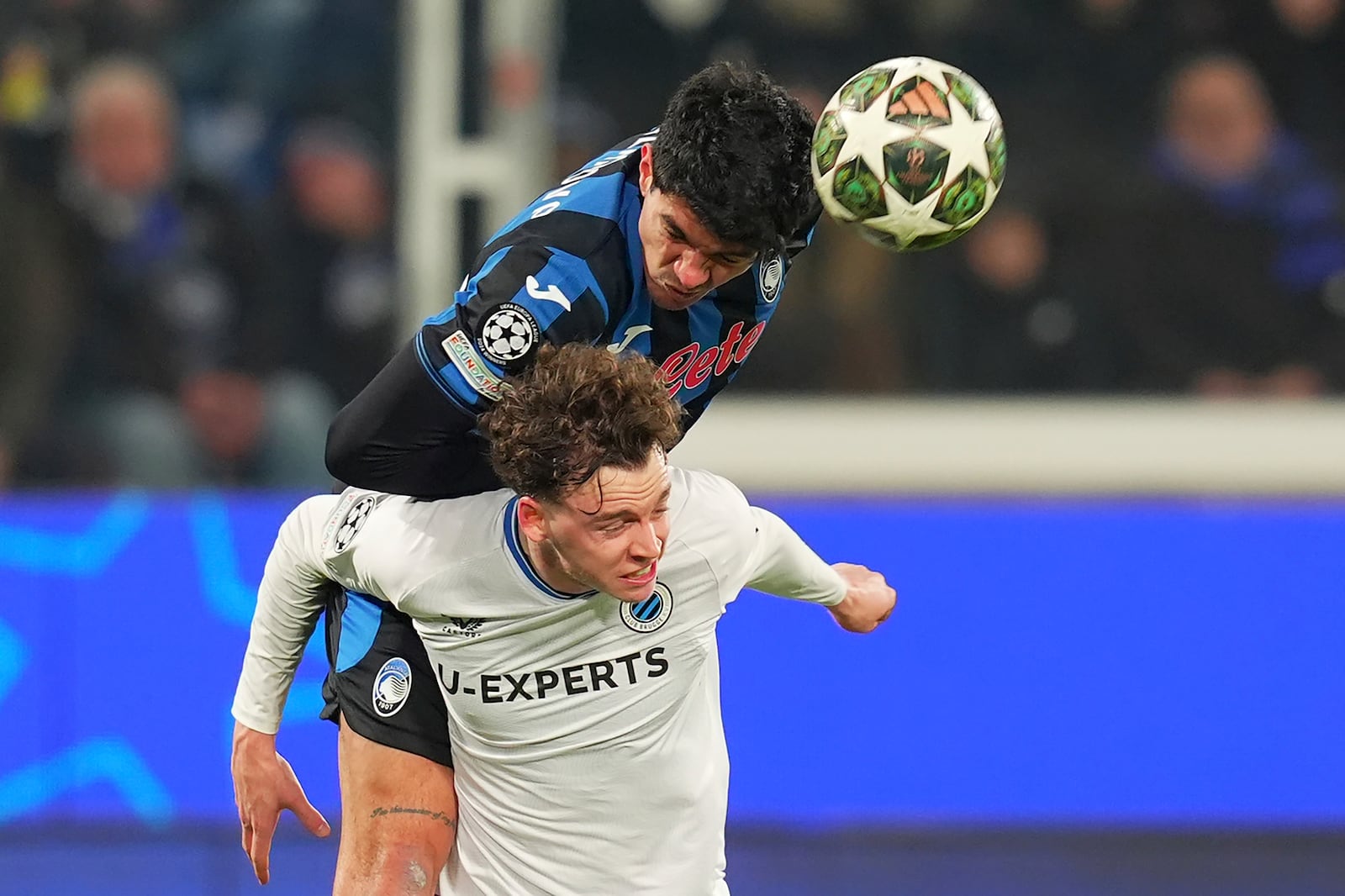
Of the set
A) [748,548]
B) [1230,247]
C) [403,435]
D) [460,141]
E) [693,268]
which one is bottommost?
[748,548]

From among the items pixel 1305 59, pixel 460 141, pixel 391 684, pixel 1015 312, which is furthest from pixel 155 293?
pixel 1305 59

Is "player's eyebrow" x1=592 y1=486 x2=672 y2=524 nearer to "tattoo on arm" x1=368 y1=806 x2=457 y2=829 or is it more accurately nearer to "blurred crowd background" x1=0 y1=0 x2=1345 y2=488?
"tattoo on arm" x1=368 y1=806 x2=457 y2=829

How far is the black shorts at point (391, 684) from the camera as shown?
2.99 meters

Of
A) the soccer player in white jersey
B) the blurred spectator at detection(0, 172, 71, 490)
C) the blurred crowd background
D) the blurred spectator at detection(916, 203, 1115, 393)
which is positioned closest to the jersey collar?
the soccer player in white jersey

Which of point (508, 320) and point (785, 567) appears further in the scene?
point (785, 567)

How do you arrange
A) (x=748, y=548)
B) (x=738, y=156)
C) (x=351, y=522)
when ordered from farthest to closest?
1. (x=351, y=522)
2. (x=748, y=548)
3. (x=738, y=156)

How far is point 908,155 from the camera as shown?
269 centimetres

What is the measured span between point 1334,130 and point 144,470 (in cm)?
382

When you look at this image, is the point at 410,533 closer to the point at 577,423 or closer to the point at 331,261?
the point at 577,423

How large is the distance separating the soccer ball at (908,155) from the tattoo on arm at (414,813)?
1.16 metres

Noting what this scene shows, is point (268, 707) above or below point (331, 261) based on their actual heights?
below

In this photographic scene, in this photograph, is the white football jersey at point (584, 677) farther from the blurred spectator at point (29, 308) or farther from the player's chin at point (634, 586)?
the blurred spectator at point (29, 308)

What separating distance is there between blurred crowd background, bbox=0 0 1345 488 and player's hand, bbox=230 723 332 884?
8.37ft

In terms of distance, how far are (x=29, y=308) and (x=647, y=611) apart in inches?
139
